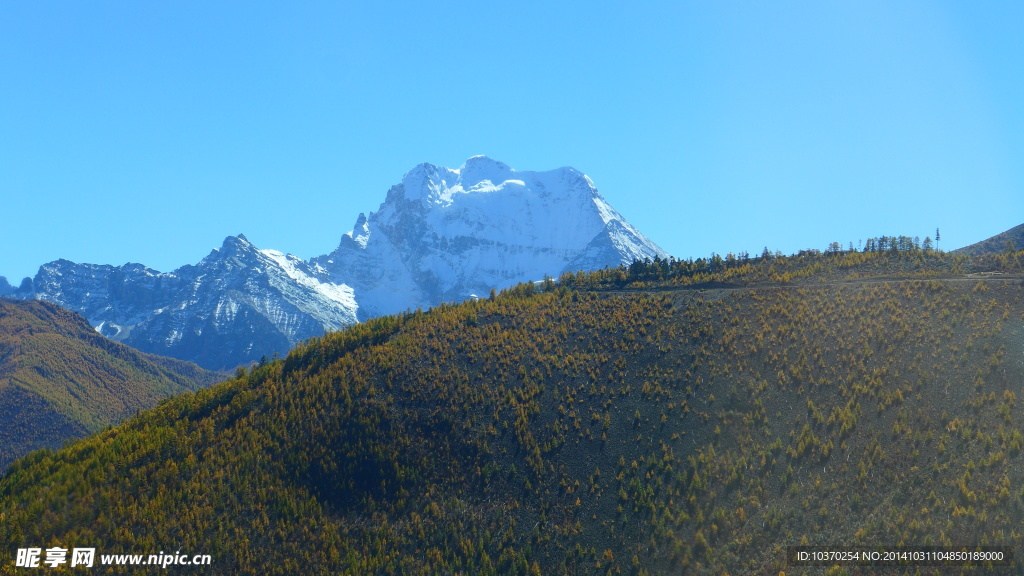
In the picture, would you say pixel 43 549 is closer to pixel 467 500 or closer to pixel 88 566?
pixel 88 566

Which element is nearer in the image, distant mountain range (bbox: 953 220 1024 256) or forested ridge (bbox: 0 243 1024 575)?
forested ridge (bbox: 0 243 1024 575)

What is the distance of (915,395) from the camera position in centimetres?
7950

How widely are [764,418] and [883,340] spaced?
63.5ft

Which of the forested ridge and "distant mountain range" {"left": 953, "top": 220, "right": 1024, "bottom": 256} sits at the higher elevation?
"distant mountain range" {"left": 953, "top": 220, "right": 1024, "bottom": 256}

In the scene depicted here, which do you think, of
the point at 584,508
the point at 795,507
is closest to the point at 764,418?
the point at 795,507

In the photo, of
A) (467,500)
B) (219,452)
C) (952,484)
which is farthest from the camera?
(219,452)

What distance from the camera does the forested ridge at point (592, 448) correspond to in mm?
68688

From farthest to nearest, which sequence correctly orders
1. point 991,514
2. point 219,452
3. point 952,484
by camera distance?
point 219,452, point 952,484, point 991,514

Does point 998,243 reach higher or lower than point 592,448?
higher

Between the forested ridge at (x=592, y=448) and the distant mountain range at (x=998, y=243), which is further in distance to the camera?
the distant mountain range at (x=998, y=243)

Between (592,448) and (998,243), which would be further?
(998,243)

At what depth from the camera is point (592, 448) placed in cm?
8275

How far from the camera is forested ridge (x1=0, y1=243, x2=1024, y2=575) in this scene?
225 feet

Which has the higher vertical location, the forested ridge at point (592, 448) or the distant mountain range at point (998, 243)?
the distant mountain range at point (998, 243)
